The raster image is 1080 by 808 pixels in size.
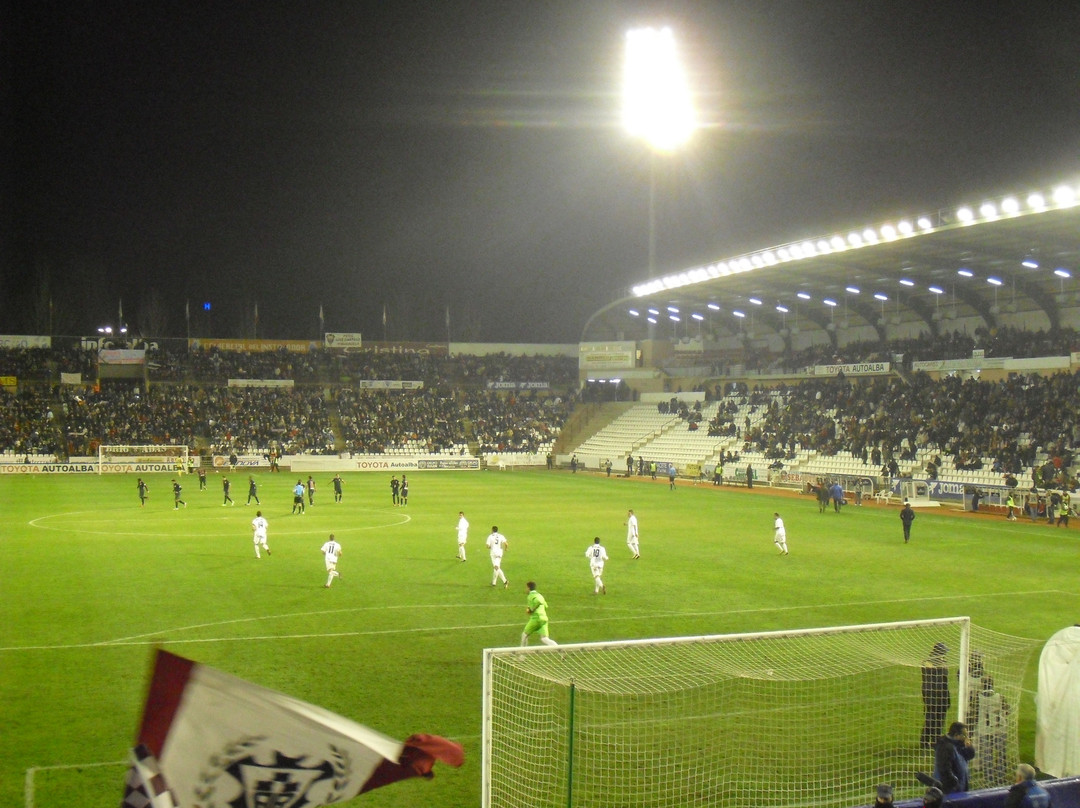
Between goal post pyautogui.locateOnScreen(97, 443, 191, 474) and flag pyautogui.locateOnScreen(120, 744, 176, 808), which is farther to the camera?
goal post pyautogui.locateOnScreen(97, 443, 191, 474)

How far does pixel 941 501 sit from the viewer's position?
42.5 m

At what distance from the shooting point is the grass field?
480 inches

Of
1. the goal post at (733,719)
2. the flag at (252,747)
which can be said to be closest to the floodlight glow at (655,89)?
the goal post at (733,719)

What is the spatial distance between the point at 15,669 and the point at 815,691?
12621mm

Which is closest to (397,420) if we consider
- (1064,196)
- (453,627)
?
(1064,196)

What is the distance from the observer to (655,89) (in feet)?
151

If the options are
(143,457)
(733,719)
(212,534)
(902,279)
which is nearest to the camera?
(733,719)

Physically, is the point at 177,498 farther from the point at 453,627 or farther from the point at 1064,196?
the point at 1064,196

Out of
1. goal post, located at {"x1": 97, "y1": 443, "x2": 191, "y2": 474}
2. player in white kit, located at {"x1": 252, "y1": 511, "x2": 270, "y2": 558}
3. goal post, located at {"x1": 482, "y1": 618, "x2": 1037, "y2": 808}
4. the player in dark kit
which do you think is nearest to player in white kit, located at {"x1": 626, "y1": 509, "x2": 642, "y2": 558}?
goal post, located at {"x1": 482, "y1": 618, "x2": 1037, "y2": 808}

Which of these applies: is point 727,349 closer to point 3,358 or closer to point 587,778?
Answer: point 3,358

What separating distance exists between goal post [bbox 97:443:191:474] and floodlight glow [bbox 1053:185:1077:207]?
2038 inches

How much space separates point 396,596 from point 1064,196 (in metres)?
27.7

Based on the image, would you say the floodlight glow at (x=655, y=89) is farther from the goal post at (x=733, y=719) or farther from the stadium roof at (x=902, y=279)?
the goal post at (x=733, y=719)

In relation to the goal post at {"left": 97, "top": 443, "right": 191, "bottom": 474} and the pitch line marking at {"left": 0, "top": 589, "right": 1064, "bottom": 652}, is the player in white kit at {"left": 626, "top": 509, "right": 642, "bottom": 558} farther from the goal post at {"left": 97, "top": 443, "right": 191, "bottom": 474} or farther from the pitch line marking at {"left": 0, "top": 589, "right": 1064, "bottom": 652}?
the goal post at {"left": 97, "top": 443, "right": 191, "bottom": 474}
